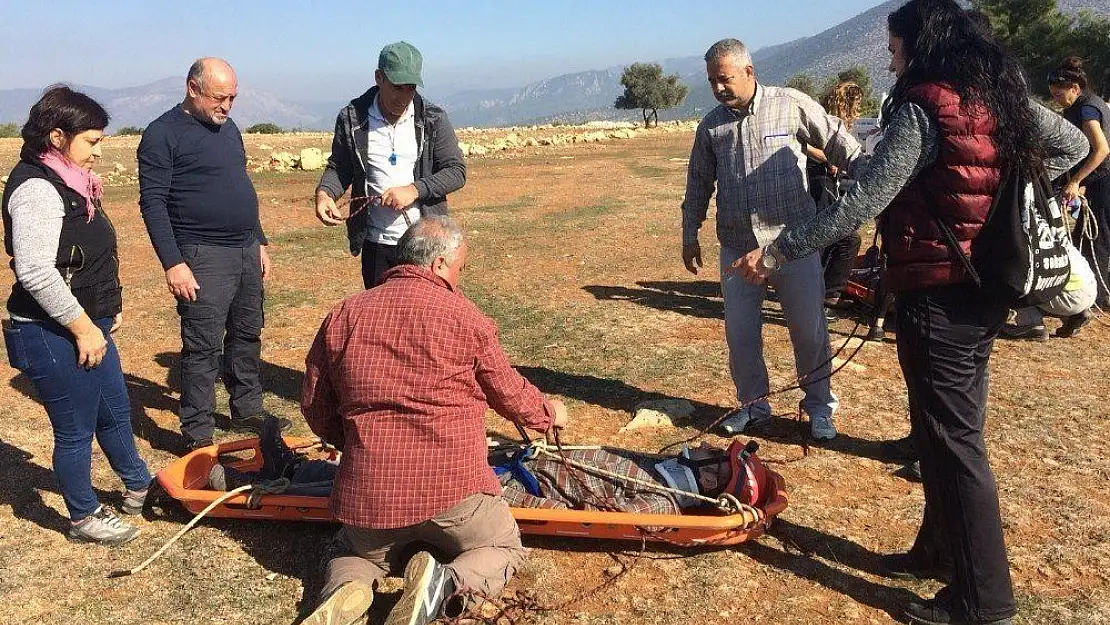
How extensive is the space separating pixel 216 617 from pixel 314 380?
1169 millimetres

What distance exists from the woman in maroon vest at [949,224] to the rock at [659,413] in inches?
93.9

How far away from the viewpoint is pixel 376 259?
5102 millimetres

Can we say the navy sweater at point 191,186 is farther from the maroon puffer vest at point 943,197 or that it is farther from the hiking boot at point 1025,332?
the hiking boot at point 1025,332

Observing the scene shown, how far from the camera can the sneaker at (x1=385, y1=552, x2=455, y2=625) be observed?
9.98 feet

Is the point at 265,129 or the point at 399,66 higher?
the point at 265,129

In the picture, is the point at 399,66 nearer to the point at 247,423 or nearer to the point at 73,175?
the point at 73,175

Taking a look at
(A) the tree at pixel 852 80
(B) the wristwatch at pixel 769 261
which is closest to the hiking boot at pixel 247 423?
(B) the wristwatch at pixel 769 261

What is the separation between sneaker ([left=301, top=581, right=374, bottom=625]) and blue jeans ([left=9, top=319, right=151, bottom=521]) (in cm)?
167

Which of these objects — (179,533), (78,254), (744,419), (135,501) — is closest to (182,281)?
(78,254)

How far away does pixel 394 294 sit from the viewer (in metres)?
3.17

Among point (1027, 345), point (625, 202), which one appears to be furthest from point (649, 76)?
point (1027, 345)

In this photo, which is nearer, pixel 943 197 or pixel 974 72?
pixel 974 72

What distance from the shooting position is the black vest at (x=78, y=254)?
3590mm

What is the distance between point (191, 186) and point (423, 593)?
3012 millimetres
